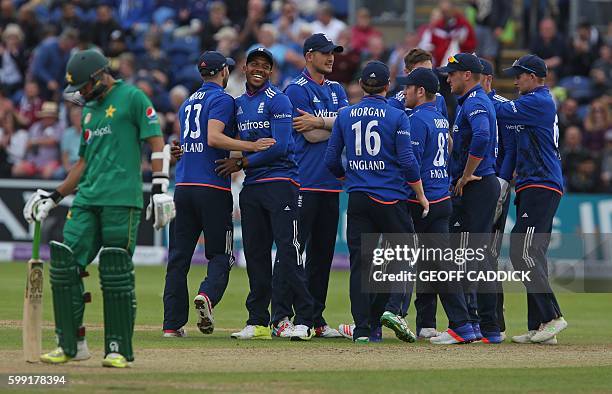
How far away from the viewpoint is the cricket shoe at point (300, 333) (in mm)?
13133

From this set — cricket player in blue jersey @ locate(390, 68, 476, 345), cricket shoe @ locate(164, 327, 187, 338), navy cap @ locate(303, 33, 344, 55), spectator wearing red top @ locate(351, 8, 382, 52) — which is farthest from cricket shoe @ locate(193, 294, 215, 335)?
spectator wearing red top @ locate(351, 8, 382, 52)

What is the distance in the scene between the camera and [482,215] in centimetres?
1352

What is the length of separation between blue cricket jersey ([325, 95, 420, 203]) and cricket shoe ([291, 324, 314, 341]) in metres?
1.48

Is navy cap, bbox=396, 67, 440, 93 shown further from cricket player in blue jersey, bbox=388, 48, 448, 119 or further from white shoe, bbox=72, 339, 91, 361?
white shoe, bbox=72, 339, 91, 361

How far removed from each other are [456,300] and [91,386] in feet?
15.6

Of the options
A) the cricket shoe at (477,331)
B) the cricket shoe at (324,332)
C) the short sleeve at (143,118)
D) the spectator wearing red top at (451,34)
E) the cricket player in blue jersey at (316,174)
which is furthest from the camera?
the spectator wearing red top at (451,34)

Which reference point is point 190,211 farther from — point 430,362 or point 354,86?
point 354,86

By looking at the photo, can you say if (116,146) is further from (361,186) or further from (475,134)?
(475,134)

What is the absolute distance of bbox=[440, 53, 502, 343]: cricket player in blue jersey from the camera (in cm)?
1347

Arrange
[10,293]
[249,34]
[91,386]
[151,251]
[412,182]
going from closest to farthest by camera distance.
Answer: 1. [91,386]
2. [412,182]
3. [10,293]
4. [151,251]
5. [249,34]

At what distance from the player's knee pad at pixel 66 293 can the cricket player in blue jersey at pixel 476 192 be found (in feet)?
14.6

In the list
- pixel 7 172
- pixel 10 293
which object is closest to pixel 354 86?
pixel 7 172

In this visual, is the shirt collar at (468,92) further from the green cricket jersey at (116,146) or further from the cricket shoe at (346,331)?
the green cricket jersey at (116,146)

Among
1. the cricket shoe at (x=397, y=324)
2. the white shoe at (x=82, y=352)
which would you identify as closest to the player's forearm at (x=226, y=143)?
the cricket shoe at (x=397, y=324)
